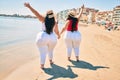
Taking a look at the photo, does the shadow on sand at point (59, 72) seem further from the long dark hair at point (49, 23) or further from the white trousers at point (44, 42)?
the long dark hair at point (49, 23)

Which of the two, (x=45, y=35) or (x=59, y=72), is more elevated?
(x=45, y=35)

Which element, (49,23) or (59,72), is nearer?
(59,72)

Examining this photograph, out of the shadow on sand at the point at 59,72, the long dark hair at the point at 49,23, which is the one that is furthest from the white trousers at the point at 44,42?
the shadow on sand at the point at 59,72

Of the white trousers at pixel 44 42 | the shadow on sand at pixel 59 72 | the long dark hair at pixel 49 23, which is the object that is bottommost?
the shadow on sand at pixel 59 72

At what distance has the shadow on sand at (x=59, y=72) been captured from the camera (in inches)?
248

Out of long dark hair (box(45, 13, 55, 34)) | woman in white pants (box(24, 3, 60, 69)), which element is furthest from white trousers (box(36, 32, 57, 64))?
long dark hair (box(45, 13, 55, 34))

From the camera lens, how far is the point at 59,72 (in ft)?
22.0

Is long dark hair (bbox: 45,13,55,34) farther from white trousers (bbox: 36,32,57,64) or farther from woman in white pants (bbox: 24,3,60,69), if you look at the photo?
white trousers (bbox: 36,32,57,64)

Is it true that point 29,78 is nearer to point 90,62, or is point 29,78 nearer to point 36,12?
point 36,12

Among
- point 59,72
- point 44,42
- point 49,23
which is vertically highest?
point 49,23

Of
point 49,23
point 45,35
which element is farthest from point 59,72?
point 49,23

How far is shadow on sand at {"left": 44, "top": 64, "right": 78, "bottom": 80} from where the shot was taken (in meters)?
6.29

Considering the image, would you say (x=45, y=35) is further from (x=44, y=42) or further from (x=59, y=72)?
(x=59, y=72)

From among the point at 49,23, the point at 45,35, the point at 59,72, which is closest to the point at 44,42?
the point at 45,35
